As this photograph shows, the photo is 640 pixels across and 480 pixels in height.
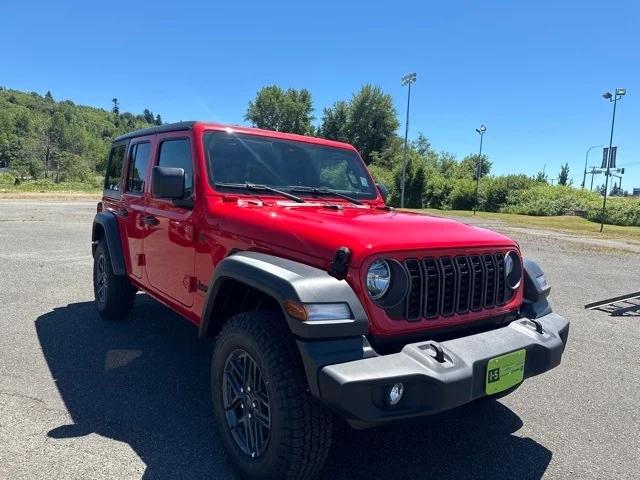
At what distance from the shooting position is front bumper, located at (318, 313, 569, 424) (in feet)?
6.80

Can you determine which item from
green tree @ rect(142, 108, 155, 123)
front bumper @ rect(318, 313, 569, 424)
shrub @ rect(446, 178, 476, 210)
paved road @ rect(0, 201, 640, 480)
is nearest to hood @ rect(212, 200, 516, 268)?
front bumper @ rect(318, 313, 569, 424)

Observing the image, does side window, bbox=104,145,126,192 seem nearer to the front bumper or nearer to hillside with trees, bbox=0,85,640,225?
the front bumper

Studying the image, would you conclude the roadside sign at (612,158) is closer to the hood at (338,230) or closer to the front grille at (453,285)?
the hood at (338,230)

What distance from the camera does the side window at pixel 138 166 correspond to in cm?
446

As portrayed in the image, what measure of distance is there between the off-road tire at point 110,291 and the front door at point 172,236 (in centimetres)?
96

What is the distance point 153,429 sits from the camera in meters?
3.05

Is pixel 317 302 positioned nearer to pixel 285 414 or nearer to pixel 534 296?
pixel 285 414

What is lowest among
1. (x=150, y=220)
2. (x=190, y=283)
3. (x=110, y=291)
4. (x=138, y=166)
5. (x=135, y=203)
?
(x=110, y=291)

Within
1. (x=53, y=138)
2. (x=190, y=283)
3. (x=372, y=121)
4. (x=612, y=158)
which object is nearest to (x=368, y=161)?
(x=372, y=121)

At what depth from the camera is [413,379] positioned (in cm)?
215

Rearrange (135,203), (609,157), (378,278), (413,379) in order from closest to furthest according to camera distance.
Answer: (413,379) < (378,278) < (135,203) < (609,157)

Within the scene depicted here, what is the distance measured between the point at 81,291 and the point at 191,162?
13.4 ft

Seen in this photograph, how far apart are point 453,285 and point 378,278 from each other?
1.62 feet

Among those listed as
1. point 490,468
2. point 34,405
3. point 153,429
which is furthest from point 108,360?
point 490,468
